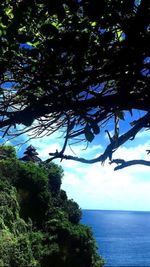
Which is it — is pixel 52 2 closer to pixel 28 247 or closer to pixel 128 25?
pixel 128 25

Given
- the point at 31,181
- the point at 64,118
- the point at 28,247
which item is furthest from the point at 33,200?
the point at 64,118

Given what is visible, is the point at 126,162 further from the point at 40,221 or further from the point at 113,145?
the point at 40,221

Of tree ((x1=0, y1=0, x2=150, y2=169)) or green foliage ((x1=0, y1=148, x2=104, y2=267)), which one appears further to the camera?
green foliage ((x1=0, y1=148, x2=104, y2=267))

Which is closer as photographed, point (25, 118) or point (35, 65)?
point (25, 118)

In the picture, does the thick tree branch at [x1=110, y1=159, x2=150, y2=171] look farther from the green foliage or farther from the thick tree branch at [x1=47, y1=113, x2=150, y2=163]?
the green foliage

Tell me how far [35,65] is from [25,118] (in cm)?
66

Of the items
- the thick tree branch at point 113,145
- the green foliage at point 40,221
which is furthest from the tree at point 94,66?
the green foliage at point 40,221

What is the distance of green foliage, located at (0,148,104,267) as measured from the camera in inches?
1368

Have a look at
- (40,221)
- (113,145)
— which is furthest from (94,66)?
(40,221)

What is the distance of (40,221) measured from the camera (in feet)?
131

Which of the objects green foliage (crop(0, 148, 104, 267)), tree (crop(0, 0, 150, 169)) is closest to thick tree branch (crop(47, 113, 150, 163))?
tree (crop(0, 0, 150, 169))

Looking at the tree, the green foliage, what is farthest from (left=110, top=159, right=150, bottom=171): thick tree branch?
the green foliage

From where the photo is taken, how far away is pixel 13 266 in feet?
101

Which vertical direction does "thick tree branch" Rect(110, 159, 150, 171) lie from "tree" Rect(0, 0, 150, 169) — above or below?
below
